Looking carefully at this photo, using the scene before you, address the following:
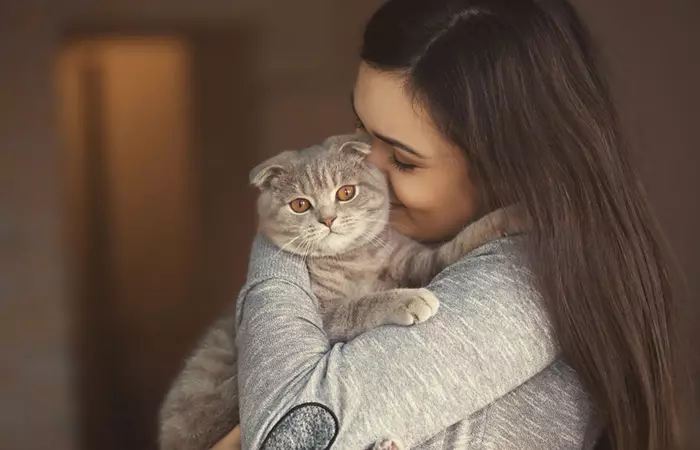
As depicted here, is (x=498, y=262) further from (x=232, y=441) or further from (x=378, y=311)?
(x=232, y=441)

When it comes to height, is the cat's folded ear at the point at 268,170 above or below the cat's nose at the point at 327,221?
above

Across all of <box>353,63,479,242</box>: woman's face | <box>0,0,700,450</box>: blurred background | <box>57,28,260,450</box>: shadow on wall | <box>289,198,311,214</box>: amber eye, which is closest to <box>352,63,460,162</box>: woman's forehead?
<box>353,63,479,242</box>: woman's face

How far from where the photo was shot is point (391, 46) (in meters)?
1.38

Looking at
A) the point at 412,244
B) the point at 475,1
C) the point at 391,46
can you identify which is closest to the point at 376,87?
the point at 391,46

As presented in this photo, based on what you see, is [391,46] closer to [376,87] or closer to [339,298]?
[376,87]

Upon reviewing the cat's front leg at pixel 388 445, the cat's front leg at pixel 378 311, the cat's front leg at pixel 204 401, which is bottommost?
the cat's front leg at pixel 204 401

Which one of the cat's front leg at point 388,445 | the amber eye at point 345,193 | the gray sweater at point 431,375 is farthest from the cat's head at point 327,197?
the cat's front leg at point 388,445

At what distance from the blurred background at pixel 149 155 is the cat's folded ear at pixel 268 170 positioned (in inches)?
59.4

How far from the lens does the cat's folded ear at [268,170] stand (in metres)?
1.51

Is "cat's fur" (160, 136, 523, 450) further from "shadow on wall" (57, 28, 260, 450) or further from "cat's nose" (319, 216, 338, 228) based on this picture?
"shadow on wall" (57, 28, 260, 450)

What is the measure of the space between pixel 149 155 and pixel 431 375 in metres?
2.80

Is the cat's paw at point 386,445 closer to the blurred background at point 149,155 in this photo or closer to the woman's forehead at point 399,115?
the woman's forehead at point 399,115

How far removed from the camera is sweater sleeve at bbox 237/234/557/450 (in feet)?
3.64

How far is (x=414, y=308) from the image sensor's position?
122 cm
